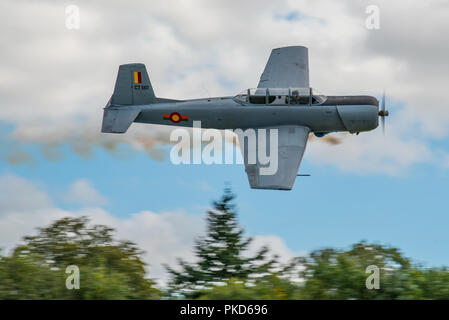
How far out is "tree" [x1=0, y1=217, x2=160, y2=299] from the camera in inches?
430

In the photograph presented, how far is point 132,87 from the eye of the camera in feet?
63.2

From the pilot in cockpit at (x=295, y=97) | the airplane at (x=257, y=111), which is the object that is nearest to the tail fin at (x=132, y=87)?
the airplane at (x=257, y=111)

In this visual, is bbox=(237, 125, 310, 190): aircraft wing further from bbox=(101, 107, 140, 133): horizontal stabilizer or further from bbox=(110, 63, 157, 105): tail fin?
bbox=(101, 107, 140, 133): horizontal stabilizer

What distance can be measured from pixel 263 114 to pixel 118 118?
4.72 meters

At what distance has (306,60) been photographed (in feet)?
66.6

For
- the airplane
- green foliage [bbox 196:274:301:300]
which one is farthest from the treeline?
the airplane

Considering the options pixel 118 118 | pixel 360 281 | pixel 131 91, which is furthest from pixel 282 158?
pixel 360 281

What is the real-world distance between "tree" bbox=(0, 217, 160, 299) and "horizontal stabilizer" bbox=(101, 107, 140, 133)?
13.9 feet

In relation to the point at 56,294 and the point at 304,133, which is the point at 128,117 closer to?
the point at 304,133

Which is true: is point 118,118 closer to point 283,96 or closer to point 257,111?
point 257,111

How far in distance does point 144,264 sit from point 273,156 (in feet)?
18.0

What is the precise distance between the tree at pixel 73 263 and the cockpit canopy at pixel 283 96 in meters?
6.57

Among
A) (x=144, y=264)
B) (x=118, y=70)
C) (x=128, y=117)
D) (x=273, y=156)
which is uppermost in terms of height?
(x=118, y=70)
